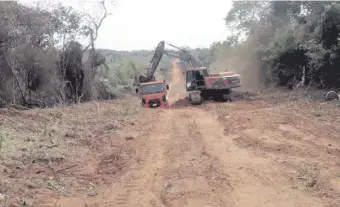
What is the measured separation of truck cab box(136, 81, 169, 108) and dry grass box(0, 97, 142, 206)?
279 inches

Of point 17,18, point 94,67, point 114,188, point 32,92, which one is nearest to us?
point 114,188

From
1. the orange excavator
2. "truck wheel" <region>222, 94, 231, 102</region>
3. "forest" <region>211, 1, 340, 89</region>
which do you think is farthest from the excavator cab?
"forest" <region>211, 1, 340, 89</region>

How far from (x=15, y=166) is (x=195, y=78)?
1818 cm

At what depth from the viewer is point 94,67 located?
1326 inches

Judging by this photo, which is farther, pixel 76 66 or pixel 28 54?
pixel 76 66

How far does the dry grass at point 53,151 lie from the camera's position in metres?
8.99

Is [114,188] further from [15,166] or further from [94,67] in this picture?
[94,67]

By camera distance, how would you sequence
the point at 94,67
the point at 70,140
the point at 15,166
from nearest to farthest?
the point at 15,166 < the point at 70,140 < the point at 94,67

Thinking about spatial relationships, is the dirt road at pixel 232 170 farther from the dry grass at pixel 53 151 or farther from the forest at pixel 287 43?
the forest at pixel 287 43

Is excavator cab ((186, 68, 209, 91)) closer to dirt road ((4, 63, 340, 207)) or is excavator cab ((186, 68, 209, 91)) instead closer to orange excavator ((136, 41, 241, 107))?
orange excavator ((136, 41, 241, 107))

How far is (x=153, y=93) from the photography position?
26.3m

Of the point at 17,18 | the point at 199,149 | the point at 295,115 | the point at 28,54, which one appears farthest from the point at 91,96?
the point at 199,149

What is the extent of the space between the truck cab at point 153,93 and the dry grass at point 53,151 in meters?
7.10

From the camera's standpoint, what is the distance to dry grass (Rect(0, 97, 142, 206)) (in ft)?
29.5
